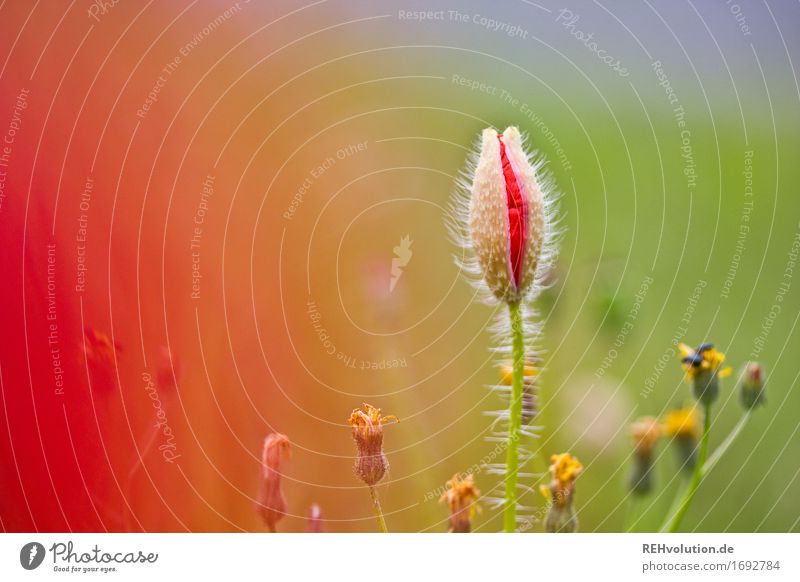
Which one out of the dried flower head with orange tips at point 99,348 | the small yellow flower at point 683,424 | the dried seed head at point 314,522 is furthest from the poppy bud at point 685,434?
the dried flower head with orange tips at point 99,348

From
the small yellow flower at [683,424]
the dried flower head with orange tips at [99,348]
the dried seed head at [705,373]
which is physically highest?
the dried flower head with orange tips at [99,348]

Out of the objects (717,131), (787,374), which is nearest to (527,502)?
(787,374)

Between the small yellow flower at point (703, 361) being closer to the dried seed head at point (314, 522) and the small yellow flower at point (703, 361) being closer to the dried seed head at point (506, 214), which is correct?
the dried seed head at point (506, 214)

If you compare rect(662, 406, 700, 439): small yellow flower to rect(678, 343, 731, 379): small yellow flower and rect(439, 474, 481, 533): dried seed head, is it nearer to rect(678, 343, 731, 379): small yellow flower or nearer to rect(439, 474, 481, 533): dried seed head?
rect(678, 343, 731, 379): small yellow flower
